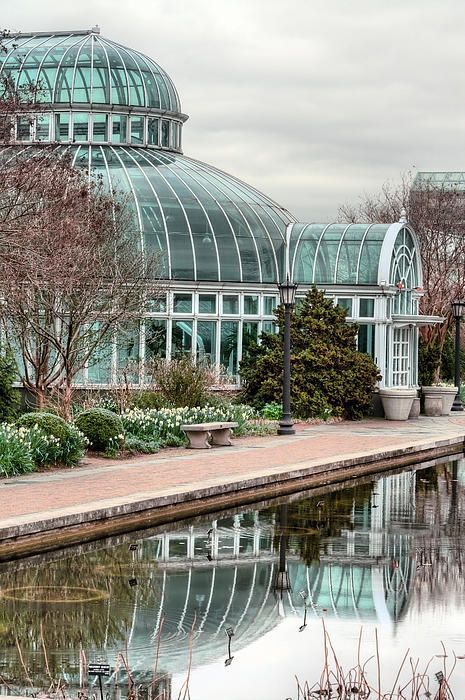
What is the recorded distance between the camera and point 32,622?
10633 mm

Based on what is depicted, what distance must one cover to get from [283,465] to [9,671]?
12.0 metres

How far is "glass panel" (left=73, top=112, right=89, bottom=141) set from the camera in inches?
1516

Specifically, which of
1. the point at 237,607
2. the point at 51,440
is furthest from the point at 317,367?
the point at 237,607

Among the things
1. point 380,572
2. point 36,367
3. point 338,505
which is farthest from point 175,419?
point 380,572

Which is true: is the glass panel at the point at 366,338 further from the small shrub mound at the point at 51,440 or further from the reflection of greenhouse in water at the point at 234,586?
the reflection of greenhouse in water at the point at 234,586

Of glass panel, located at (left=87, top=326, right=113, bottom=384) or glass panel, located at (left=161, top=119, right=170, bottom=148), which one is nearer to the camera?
glass panel, located at (left=87, top=326, right=113, bottom=384)

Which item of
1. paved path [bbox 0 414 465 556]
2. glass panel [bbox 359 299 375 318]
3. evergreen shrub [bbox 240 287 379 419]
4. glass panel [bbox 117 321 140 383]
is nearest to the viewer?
paved path [bbox 0 414 465 556]

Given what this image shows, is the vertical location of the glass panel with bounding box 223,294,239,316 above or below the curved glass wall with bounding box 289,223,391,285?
below

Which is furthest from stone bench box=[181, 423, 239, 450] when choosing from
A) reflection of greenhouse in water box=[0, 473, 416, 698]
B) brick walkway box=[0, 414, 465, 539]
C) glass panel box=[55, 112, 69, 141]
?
glass panel box=[55, 112, 69, 141]

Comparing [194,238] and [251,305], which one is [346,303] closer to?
[251,305]

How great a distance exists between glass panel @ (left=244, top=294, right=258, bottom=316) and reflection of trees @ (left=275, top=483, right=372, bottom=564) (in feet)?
51.1

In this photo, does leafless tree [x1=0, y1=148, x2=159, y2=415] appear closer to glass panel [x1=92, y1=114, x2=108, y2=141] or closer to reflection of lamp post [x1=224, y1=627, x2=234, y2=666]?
glass panel [x1=92, y1=114, x2=108, y2=141]

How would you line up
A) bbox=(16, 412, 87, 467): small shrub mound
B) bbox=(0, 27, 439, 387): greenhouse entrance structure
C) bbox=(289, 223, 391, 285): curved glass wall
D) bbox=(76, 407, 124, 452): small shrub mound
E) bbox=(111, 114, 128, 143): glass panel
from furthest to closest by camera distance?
1. bbox=(111, 114, 128, 143): glass panel
2. bbox=(289, 223, 391, 285): curved glass wall
3. bbox=(0, 27, 439, 387): greenhouse entrance structure
4. bbox=(76, 407, 124, 452): small shrub mound
5. bbox=(16, 412, 87, 467): small shrub mound

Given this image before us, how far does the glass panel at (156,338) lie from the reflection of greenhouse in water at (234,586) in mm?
16956
